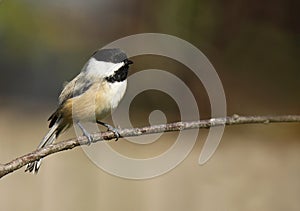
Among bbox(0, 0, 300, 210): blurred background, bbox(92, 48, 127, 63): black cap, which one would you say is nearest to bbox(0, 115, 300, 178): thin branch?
bbox(92, 48, 127, 63): black cap

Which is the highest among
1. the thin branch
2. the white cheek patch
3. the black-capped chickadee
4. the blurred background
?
the blurred background

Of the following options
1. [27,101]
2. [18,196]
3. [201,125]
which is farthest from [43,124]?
[201,125]

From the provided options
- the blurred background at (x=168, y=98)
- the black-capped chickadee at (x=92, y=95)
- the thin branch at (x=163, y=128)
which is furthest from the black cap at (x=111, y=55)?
the blurred background at (x=168, y=98)

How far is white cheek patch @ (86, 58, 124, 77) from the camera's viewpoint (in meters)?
1.50

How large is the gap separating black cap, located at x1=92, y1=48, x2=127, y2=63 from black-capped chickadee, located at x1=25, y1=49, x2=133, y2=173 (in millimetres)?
14

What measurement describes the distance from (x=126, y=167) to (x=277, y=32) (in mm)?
1202

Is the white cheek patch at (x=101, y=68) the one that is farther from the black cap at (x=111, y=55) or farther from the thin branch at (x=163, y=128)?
the thin branch at (x=163, y=128)

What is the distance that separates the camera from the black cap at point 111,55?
4.77ft

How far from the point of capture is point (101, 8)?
3.55m

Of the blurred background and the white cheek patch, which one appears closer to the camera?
the white cheek patch

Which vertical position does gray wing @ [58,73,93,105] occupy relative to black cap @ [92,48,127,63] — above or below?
below

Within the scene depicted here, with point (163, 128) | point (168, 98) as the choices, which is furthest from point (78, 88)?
point (168, 98)

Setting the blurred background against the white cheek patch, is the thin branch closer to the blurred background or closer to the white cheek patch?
the white cheek patch

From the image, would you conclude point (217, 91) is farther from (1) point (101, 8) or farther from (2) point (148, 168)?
(1) point (101, 8)
